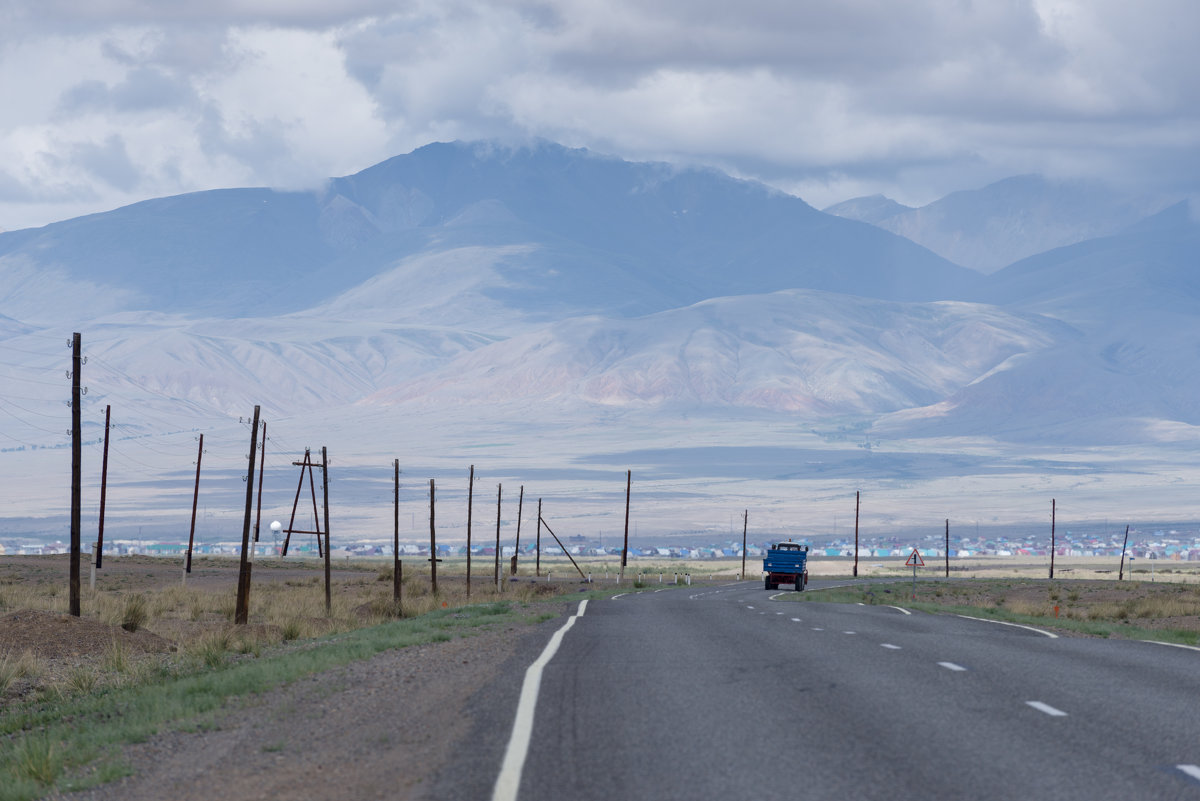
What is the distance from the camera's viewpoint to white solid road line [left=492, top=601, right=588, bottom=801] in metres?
10.1

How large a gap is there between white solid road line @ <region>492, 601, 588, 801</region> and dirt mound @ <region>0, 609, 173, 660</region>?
1133 centimetres

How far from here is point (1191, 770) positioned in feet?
34.6

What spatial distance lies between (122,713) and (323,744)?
16.0 ft

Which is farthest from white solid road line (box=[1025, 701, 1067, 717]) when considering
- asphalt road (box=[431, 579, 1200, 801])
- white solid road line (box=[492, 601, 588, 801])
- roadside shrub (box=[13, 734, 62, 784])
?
roadside shrub (box=[13, 734, 62, 784])

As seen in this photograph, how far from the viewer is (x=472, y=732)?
12.5 m

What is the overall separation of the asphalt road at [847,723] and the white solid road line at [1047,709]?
20 mm

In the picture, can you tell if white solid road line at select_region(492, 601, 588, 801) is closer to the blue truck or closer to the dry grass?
the dry grass

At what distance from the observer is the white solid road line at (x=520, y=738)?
10.1 metres

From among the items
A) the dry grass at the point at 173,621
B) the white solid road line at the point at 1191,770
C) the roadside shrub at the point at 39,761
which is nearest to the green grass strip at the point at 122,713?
the roadside shrub at the point at 39,761

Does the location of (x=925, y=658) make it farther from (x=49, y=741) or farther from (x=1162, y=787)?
(x=49, y=741)

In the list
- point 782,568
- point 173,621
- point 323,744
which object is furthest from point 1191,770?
point 782,568

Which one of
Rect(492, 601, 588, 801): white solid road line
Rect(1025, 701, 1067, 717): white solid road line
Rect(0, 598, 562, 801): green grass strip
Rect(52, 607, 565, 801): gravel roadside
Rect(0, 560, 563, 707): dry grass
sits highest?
Rect(1025, 701, 1067, 717): white solid road line

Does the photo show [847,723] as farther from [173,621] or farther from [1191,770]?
[173,621]

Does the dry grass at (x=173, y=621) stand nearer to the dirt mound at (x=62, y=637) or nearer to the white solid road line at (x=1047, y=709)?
the dirt mound at (x=62, y=637)
